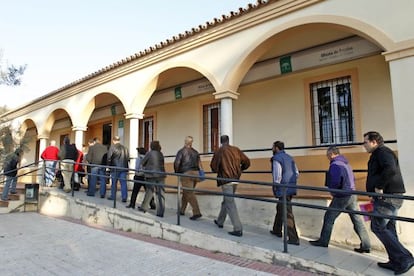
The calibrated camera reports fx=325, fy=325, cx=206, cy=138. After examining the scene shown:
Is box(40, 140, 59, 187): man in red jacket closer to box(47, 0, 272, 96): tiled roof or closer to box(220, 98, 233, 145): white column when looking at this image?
box(47, 0, 272, 96): tiled roof

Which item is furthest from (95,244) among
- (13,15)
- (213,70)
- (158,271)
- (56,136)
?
(56,136)

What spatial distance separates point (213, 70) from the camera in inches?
299

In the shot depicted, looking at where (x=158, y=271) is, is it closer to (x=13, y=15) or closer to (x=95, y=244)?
(x=95, y=244)

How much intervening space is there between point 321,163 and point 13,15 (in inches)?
354

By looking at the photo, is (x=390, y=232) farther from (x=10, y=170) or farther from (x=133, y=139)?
A: (x=10, y=170)

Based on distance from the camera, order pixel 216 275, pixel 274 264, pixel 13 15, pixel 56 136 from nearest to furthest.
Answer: pixel 216 275 < pixel 274 264 < pixel 13 15 < pixel 56 136

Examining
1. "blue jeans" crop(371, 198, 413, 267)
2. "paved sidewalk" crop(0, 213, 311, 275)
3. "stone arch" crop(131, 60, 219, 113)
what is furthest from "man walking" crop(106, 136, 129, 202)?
"blue jeans" crop(371, 198, 413, 267)

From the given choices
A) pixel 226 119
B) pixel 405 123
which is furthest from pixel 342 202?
pixel 226 119

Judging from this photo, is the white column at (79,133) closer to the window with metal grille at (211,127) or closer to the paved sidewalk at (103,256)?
the window with metal grille at (211,127)

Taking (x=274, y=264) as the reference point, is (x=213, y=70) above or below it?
above

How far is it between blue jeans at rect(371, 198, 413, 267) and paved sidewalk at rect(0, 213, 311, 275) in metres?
1.11

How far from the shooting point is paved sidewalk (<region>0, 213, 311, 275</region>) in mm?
4344

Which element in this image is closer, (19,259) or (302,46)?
(19,259)

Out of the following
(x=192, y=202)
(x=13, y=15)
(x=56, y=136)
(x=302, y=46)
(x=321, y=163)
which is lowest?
(x=192, y=202)
